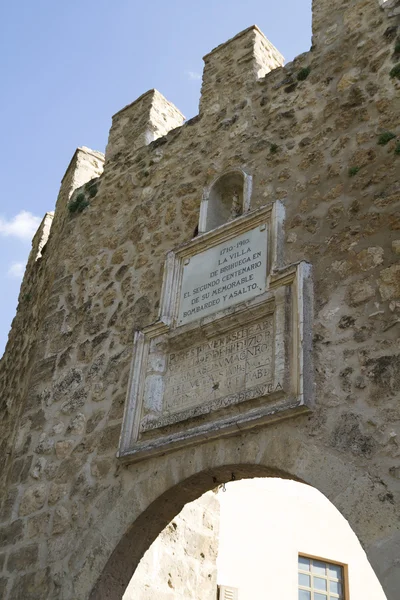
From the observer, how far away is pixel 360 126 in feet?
15.8

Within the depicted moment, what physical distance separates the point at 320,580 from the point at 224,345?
3589 mm

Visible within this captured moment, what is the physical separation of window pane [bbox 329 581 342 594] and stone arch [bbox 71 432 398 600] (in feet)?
10.3

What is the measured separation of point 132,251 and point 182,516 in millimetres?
1977

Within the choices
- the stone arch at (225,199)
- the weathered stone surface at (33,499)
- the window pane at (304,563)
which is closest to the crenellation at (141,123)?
the stone arch at (225,199)

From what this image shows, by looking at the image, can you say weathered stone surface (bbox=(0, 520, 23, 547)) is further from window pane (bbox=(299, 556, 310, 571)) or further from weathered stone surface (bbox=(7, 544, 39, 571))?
window pane (bbox=(299, 556, 310, 571))

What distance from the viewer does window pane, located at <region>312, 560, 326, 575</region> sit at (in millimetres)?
7102

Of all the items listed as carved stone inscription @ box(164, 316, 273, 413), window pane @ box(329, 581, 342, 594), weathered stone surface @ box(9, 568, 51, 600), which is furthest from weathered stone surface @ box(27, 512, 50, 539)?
window pane @ box(329, 581, 342, 594)

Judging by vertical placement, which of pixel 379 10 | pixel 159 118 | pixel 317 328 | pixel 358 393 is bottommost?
pixel 358 393

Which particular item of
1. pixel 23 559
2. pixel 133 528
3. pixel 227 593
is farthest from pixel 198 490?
pixel 227 593

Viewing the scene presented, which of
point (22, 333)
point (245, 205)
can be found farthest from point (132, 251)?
point (22, 333)

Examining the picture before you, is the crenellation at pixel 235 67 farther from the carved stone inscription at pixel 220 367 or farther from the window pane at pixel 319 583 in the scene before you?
the window pane at pixel 319 583

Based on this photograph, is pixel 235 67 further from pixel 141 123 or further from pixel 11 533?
pixel 11 533

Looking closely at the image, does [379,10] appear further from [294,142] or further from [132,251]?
[132,251]

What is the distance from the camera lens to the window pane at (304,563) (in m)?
7.00
